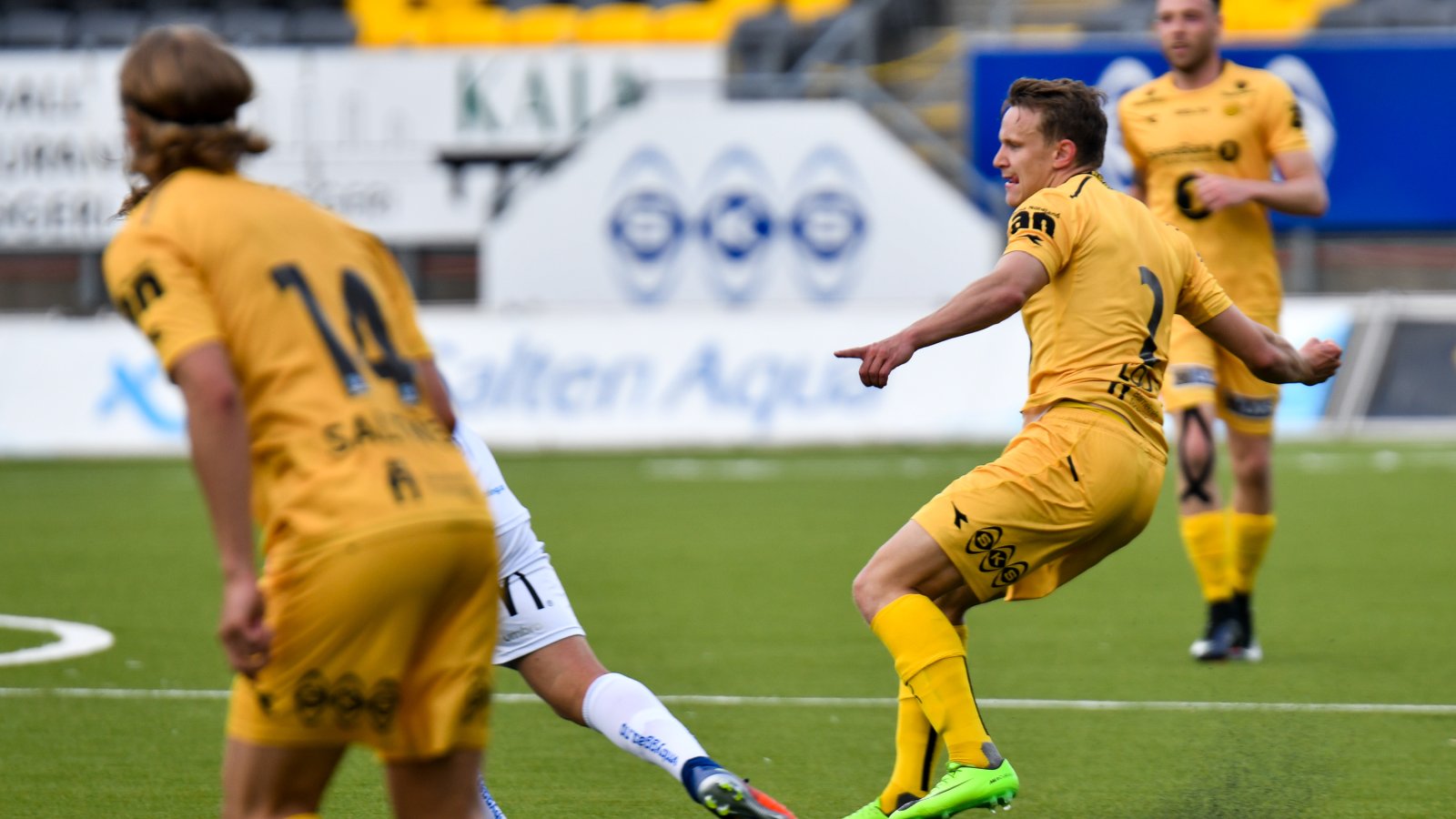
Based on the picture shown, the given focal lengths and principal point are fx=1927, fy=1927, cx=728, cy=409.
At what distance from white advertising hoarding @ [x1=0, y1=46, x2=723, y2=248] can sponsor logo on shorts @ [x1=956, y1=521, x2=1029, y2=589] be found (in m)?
16.5

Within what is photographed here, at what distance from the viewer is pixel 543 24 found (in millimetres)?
22328

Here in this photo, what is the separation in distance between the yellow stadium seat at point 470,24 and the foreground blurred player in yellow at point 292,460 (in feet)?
63.2

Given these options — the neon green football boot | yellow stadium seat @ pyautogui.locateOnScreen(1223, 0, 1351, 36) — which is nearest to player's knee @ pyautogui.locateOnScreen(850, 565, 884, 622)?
the neon green football boot

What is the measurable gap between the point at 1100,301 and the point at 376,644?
6.95 feet

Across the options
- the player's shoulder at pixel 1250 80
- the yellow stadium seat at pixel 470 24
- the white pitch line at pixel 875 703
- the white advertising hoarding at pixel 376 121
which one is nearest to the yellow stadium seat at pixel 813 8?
the white advertising hoarding at pixel 376 121

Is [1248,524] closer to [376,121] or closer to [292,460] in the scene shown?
[292,460]

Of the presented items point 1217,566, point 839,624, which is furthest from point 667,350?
point 1217,566

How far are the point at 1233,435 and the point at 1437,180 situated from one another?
507 inches

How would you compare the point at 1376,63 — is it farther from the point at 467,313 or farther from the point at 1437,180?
the point at 467,313

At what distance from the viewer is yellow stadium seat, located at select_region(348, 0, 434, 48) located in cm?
2241

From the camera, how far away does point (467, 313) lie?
614 inches

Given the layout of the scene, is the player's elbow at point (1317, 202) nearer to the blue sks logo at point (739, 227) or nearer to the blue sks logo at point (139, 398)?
the blue sks logo at point (139, 398)

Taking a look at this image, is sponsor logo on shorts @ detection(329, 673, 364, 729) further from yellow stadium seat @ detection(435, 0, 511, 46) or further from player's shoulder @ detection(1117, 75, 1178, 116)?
yellow stadium seat @ detection(435, 0, 511, 46)

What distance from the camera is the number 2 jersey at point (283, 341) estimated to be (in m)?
2.96
